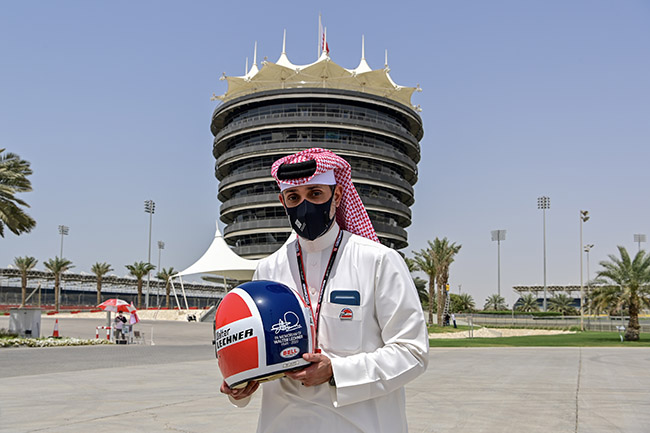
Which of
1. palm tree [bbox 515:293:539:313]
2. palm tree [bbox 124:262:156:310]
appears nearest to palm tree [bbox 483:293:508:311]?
palm tree [bbox 515:293:539:313]

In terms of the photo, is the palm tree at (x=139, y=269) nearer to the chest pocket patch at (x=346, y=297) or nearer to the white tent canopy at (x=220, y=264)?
the white tent canopy at (x=220, y=264)

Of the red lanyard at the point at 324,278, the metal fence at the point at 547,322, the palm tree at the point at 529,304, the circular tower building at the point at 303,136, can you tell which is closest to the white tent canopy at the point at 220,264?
the circular tower building at the point at 303,136

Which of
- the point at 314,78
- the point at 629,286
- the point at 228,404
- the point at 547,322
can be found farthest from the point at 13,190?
the point at 547,322

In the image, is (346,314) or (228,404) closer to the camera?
→ (346,314)

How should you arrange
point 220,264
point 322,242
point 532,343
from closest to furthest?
point 322,242 < point 532,343 < point 220,264

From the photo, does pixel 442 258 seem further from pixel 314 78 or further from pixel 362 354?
pixel 362 354

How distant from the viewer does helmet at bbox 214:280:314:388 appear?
2.34 meters

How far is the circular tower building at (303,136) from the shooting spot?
2963 inches

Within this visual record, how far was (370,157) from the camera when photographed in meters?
75.9

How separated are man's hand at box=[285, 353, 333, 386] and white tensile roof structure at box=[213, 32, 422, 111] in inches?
3064

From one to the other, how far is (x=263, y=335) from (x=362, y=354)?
1.33ft

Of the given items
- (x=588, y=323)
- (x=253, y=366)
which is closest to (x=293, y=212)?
(x=253, y=366)

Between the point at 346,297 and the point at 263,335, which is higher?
the point at 346,297

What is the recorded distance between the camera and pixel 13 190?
28.5 m
